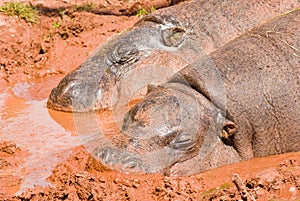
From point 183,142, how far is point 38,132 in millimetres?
1975

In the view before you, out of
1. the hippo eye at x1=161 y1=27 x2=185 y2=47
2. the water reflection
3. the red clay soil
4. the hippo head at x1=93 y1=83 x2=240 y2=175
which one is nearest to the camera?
the red clay soil

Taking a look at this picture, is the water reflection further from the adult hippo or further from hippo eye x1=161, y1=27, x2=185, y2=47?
hippo eye x1=161, y1=27, x2=185, y2=47

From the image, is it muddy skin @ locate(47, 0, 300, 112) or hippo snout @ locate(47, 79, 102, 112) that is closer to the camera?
hippo snout @ locate(47, 79, 102, 112)

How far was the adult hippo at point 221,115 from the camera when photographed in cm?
720

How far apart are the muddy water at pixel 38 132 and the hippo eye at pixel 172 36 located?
124cm

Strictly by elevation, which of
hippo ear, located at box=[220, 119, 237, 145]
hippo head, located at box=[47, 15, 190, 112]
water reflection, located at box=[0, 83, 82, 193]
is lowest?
water reflection, located at box=[0, 83, 82, 193]

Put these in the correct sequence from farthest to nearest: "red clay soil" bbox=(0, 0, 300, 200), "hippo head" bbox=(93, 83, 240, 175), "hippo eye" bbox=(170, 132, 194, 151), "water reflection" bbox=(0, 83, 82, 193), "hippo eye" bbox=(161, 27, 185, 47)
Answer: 1. "hippo eye" bbox=(161, 27, 185, 47)
2. "water reflection" bbox=(0, 83, 82, 193)
3. "hippo eye" bbox=(170, 132, 194, 151)
4. "hippo head" bbox=(93, 83, 240, 175)
5. "red clay soil" bbox=(0, 0, 300, 200)

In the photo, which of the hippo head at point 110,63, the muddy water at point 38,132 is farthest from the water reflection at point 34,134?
the hippo head at point 110,63

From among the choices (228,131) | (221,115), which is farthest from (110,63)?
(228,131)

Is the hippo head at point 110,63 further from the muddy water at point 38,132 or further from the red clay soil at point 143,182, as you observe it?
the red clay soil at point 143,182

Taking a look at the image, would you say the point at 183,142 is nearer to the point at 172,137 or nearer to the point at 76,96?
the point at 172,137

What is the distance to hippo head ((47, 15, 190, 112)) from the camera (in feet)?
30.6

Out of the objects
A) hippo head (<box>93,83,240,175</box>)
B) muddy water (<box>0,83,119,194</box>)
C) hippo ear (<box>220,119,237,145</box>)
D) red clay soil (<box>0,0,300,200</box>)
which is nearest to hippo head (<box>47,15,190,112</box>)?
muddy water (<box>0,83,119,194</box>)

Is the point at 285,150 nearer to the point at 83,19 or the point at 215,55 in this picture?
the point at 215,55
